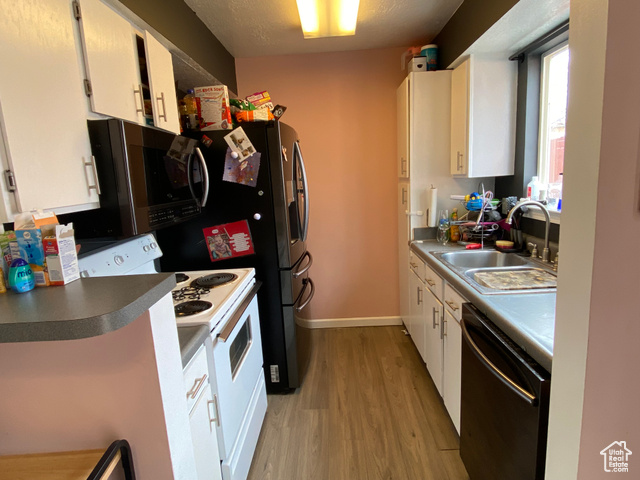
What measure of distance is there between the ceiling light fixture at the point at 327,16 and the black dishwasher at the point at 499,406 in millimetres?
1721

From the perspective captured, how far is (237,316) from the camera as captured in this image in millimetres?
1625

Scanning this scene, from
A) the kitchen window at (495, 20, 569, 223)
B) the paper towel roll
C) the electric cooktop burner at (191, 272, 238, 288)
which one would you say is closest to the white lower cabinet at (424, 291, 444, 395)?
the paper towel roll

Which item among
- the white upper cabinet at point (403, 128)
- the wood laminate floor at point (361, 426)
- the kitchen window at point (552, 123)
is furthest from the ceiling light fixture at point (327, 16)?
the wood laminate floor at point (361, 426)

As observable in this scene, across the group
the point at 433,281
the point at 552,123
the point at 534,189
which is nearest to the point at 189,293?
the point at 433,281

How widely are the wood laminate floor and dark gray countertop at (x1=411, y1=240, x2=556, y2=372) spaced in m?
0.88

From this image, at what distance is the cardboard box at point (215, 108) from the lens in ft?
6.66

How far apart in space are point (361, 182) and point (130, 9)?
2.10 metres

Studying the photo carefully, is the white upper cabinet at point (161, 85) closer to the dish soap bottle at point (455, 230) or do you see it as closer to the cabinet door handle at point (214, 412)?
the cabinet door handle at point (214, 412)

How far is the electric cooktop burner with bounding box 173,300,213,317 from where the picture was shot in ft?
4.62

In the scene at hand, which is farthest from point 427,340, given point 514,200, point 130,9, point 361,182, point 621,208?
point 130,9

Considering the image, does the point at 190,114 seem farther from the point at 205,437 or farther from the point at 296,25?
the point at 205,437

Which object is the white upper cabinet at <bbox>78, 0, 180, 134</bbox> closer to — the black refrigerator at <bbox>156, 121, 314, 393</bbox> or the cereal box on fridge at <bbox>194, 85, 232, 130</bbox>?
the cereal box on fridge at <bbox>194, 85, 232, 130</bbox>

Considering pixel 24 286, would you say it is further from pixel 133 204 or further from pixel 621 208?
pixel 621 208

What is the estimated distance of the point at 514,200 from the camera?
2.34 meters
